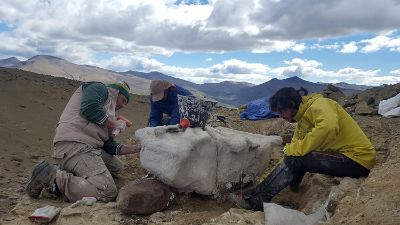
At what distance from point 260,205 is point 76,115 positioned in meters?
1.99

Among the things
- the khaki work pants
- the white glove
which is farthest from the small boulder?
the white glove

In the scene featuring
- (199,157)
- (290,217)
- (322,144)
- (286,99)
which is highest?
(286,99)

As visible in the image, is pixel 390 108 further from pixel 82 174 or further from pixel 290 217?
pixel 82 174

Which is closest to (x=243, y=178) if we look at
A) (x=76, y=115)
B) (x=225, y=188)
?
(x=225, y=188)

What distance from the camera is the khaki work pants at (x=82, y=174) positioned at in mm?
4258

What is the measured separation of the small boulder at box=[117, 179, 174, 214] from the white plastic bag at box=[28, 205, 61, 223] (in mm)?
555

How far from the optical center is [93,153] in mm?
4516

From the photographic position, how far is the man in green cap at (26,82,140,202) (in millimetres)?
4293

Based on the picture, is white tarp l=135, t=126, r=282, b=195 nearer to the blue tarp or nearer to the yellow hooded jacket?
the yellow hooded jacket

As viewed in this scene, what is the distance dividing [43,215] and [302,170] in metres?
2.23

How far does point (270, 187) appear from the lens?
397cm

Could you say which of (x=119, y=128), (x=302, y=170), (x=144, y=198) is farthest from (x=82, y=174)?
(x=302, y=170)

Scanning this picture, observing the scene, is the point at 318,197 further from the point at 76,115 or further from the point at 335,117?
the point at 76,115

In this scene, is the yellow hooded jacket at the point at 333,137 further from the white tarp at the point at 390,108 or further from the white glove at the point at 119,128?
the white tarp at the point at 390,108
